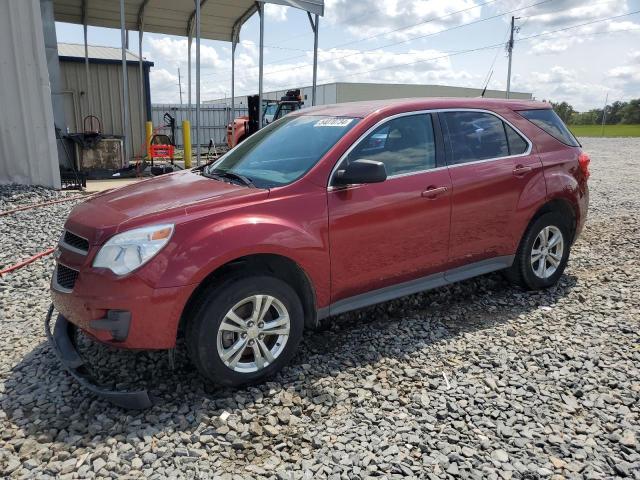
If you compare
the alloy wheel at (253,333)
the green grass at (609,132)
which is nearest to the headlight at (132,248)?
the alloy wheel at (253,333)

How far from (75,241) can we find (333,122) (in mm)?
2019

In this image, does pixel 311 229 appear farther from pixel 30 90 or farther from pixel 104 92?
pixel 104 92

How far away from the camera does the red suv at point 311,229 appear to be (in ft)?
9.61

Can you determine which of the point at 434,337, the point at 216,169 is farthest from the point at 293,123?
the point at 434,337

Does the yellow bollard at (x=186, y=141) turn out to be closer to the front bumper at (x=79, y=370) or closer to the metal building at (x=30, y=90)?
the metal building at (x=30, y=90)

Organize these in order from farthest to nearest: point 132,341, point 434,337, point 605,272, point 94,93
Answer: point 94,93 → point 605,272 → point 434,337 → point 132,341

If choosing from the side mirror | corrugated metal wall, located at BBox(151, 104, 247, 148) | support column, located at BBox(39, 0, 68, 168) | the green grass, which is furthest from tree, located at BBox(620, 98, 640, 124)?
the side mirror

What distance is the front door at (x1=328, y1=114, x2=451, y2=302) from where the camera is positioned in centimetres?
352

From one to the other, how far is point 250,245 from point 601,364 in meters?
2.57

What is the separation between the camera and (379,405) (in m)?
3.09

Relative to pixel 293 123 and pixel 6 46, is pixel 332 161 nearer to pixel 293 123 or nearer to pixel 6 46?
pixel 293 123

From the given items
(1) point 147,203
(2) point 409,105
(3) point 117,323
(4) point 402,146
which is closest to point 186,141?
(2) point 409,105

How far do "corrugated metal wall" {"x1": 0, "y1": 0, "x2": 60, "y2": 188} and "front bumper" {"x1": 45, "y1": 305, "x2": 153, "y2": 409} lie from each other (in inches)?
272

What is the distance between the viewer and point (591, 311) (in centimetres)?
447
